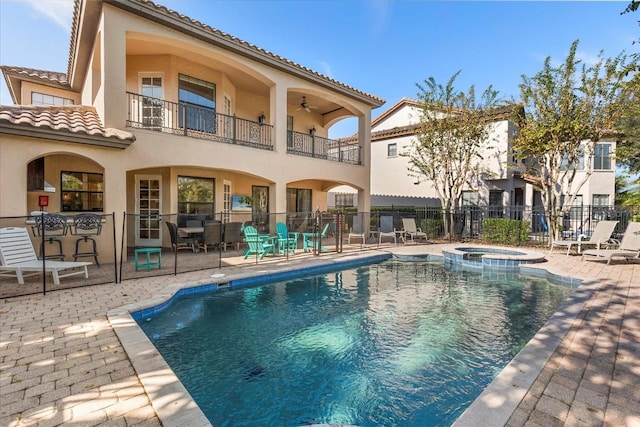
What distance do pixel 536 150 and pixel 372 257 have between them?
29.6 feet

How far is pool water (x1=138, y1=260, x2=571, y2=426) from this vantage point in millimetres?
3492

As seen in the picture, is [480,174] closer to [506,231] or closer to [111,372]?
[506,231]

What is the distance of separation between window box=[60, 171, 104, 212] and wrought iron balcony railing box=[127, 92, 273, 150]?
2.40m

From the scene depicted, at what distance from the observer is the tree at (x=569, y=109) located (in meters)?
12.1

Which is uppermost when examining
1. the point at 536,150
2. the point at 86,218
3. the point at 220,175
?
the point at 536,150

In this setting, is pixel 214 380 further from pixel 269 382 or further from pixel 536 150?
pixel 536 150

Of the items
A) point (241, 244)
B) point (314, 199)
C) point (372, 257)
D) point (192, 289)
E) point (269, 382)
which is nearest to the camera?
point (269, 382)

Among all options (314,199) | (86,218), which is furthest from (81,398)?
(314,199)

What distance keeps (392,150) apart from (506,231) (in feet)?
35.4

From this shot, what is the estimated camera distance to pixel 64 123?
8.05m

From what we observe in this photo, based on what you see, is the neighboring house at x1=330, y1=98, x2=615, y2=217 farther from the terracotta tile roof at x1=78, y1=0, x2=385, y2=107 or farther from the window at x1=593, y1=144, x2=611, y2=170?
the terracotta tile roof at x1=78, y1=0, x2=385, y2=107

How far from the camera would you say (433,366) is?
170 inches

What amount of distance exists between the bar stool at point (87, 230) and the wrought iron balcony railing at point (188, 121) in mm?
3628

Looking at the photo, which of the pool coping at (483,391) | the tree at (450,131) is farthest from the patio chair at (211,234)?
the tree at (450,131)
